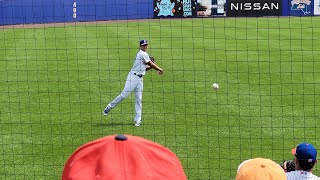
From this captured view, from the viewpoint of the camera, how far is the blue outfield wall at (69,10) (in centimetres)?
3372

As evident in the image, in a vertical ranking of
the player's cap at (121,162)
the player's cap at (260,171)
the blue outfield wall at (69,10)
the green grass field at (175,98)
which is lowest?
the green grass field at (175,98)

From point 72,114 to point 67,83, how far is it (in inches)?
152

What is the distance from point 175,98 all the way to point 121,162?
12045 millimetres

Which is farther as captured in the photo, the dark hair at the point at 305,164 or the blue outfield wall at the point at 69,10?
the blue outfield wall at the point at 69,10

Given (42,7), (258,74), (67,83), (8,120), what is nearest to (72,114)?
(8,120)

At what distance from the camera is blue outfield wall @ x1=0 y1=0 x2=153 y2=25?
111 feet

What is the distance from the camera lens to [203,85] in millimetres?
16109

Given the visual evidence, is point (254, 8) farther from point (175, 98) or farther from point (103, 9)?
point (175, 98)

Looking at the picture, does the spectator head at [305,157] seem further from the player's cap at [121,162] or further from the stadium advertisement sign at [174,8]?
the stadium advertisement sign at [174,8]

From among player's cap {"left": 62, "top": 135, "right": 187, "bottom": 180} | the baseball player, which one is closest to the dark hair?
player's cap {"left": 62, "top": 135, "right": 187, "bottom": 180}

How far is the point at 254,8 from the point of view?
3672cm

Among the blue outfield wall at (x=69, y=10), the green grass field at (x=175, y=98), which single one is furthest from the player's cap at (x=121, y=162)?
the blue outfield wall at (x=69, y=10)

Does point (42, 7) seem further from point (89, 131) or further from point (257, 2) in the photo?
point (89, 131)

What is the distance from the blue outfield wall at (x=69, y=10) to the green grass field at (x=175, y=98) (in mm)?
7023
